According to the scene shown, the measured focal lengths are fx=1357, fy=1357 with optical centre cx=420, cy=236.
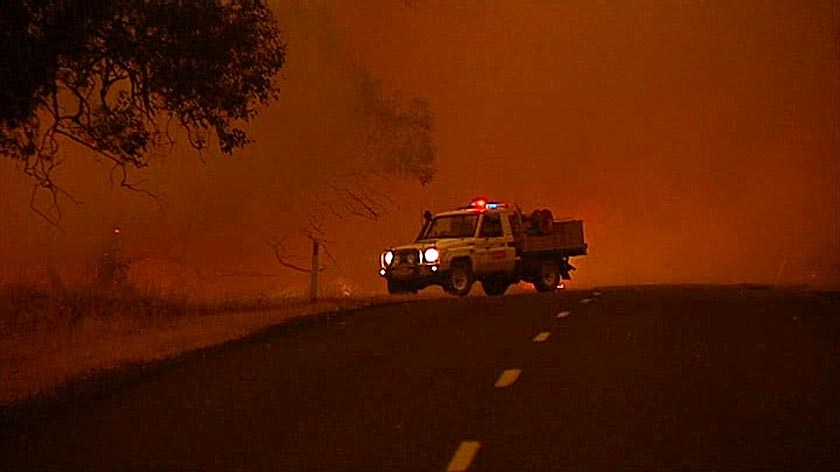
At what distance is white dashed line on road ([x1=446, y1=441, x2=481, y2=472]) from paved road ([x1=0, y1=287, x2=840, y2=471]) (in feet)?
0.07

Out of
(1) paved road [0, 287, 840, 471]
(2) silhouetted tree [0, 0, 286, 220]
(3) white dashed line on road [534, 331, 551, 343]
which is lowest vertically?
(1) paved road [0, 287, 840, 471]

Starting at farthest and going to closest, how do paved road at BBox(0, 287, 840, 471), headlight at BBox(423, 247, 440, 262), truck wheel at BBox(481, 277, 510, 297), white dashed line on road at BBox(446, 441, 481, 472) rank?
truck wheel at BBox(481, 277, 510, 297) < headlight at BBox(423, 247, 440, 262) < paved road at BBox(0, 287, 840, 471) < white dashed line on road at BBox(446, 441, 481, 472)

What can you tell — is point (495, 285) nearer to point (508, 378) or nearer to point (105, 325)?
point (105, 325)

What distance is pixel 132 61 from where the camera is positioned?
54.7 feet

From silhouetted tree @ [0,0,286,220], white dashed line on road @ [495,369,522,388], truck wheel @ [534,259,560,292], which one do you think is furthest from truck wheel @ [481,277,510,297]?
white dashed line on road @ [495,369,522,388]

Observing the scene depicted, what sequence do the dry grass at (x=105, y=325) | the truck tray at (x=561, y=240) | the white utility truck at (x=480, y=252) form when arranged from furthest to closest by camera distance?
the truck tray at (x=561, y=240) < the white utility truck at (x=480, y=252) < the dry grass at (x=105, y=325)

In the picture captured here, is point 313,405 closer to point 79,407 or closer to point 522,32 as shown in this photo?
point 79,407

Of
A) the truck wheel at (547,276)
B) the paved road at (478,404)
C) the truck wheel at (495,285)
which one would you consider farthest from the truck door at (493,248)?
the paved road at (478,404)

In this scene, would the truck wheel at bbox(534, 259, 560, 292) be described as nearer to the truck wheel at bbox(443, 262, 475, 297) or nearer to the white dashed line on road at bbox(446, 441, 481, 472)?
the truck wheel at bbox(443, 262, 475, 297)

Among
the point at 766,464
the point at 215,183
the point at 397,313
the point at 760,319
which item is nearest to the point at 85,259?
the point at 215,183

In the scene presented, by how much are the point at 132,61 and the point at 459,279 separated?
15.2 m

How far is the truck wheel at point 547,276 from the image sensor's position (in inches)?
1312

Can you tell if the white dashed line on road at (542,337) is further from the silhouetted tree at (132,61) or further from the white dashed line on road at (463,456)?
the white dashed line on road at (463,456)

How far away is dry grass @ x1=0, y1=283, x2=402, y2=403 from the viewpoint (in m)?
17.1
